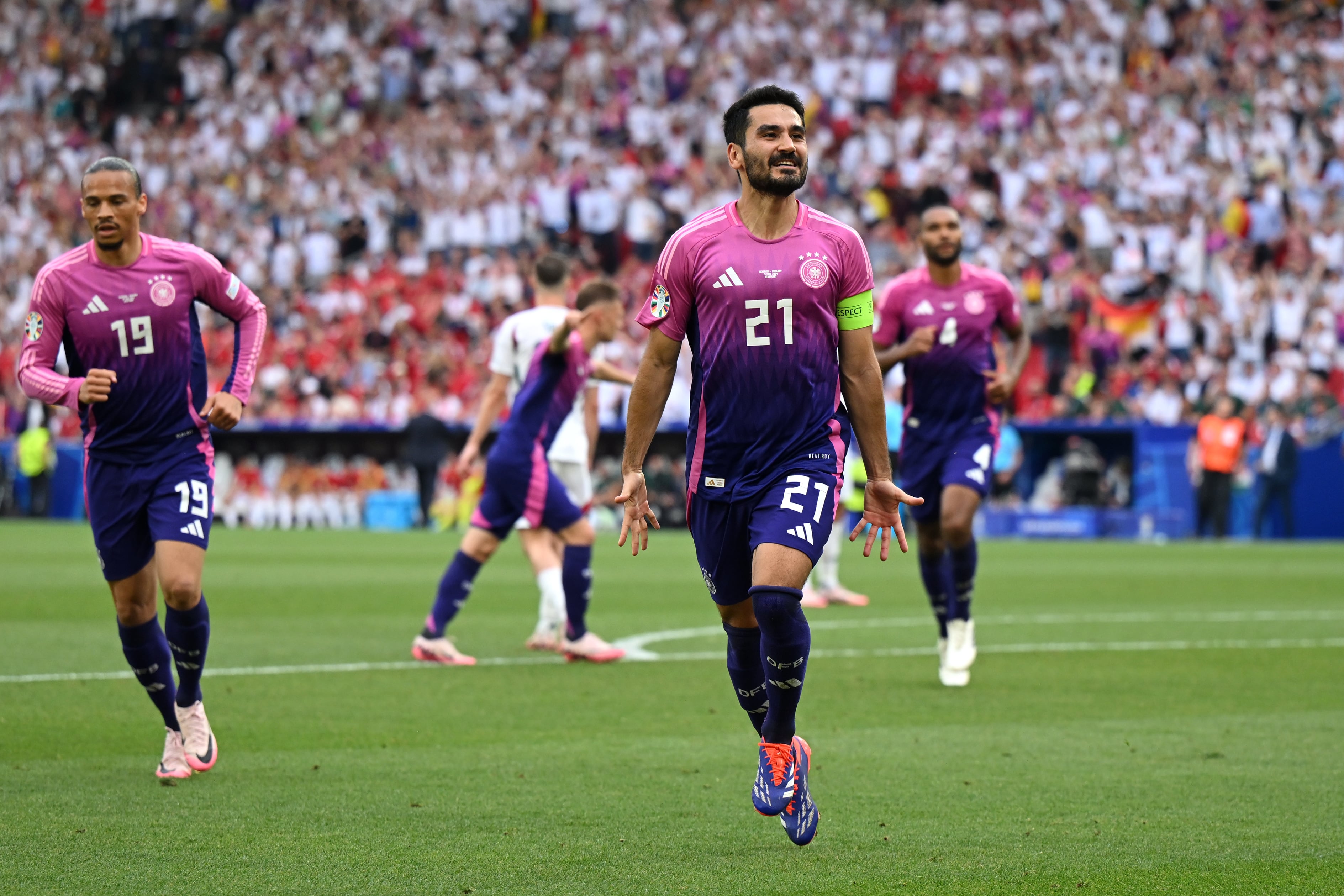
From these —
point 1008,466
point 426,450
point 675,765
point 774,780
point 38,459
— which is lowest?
point 38,459

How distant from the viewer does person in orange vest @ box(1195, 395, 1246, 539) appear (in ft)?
80.3

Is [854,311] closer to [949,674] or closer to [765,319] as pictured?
[765,319]

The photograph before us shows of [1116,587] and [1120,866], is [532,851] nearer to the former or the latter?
[1120,866]

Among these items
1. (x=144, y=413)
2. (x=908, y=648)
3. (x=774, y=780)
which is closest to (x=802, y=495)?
(x=774, y=780)

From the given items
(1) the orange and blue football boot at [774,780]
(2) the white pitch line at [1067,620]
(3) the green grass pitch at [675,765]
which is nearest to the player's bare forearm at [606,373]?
(3) the green grass pitch at [675,765]

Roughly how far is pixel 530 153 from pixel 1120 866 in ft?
98.1

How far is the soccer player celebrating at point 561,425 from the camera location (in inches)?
426

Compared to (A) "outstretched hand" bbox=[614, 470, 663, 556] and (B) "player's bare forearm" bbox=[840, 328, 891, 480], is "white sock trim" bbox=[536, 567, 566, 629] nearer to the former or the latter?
(A) "outstretched hand" bbox=[614, 470, 663, 556]

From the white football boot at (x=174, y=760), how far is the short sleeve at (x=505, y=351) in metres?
4.56

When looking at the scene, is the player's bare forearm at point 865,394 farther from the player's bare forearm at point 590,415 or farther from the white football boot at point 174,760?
the player's bare forearm at point 590,415

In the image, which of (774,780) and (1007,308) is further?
(1007,308)

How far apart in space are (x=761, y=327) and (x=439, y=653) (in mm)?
5581

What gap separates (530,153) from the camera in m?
33.8

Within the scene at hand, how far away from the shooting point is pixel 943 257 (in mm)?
9836
